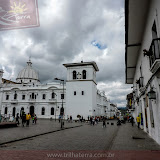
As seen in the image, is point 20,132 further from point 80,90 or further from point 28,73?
point 28,73

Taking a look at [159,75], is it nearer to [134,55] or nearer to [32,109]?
[134,55]

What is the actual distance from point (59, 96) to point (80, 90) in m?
8.73

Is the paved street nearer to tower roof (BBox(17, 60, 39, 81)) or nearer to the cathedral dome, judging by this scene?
the cathedral dome

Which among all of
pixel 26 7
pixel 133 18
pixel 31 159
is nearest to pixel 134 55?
pixel 133 18

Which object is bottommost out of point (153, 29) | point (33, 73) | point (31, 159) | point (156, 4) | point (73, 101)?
point (31, 159)

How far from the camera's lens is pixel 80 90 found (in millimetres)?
39906

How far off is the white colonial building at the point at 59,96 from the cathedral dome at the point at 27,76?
11.0 meters

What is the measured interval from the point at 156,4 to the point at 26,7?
19.7 feet

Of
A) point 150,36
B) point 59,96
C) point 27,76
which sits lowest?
point 59,96

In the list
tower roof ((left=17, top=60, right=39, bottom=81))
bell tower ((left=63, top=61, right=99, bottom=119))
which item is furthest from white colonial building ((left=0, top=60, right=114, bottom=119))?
tower roof ((left=17, top=60, right=39, bottom=81))

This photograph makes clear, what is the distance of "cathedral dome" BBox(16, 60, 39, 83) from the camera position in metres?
63.5

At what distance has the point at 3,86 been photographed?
51.2m

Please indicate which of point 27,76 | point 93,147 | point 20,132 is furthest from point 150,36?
point 27,76

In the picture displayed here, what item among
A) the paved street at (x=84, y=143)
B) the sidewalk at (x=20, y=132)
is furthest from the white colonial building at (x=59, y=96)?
the paved street at (x=84, y=143)
